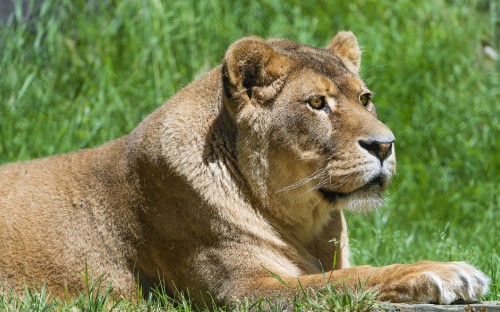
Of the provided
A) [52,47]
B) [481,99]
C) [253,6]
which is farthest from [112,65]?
[481,99]

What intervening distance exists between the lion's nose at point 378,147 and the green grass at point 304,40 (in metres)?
2.70

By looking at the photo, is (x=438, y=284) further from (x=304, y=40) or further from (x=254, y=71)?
(x=304, y=40)

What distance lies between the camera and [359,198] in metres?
4.98

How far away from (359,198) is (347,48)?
1165 millimetres

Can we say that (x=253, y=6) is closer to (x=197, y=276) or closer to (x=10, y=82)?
(x=10, y=82)

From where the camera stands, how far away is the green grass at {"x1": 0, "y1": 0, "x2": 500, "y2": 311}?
27.7ft

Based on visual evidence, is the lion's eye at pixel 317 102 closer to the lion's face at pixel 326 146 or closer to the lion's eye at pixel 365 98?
the lion's face at pixel 326 146

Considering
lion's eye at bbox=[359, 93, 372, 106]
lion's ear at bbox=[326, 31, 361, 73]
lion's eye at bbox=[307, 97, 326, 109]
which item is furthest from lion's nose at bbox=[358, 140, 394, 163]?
lion's ear at bbox=[326, 31, 361, 73]

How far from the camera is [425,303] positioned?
164 inches

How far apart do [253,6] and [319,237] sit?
511cm

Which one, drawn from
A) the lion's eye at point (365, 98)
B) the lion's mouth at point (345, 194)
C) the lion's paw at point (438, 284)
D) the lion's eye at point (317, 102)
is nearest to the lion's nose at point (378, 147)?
the lion's mouth at point (345, 194)

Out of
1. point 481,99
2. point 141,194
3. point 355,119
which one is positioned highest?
Answer: point 355,119

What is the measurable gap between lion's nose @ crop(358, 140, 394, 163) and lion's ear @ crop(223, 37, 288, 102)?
1.96 ft

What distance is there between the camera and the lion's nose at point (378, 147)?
190 inches
